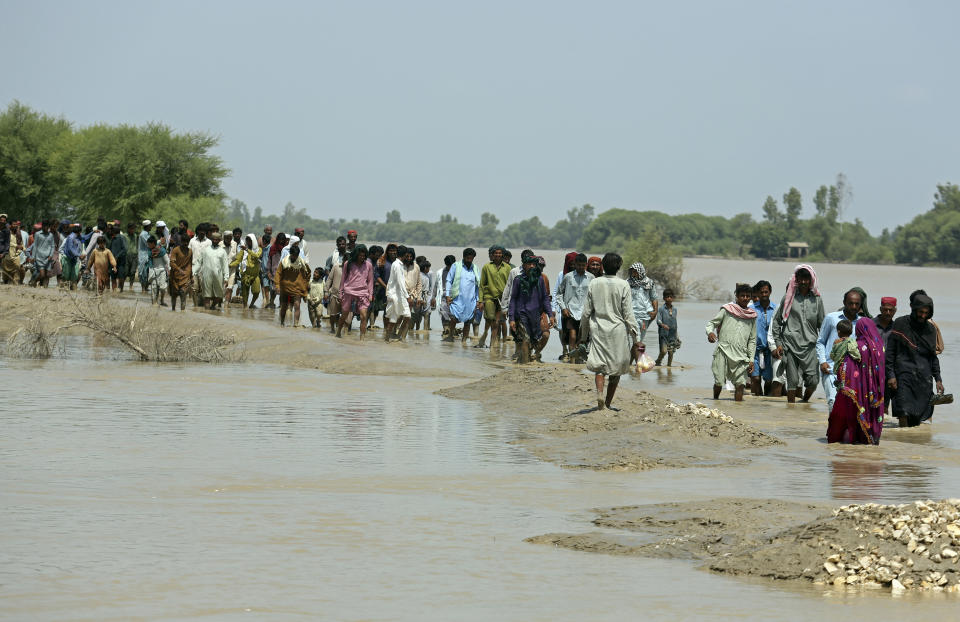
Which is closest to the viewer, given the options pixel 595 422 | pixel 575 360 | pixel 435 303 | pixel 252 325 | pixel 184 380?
pixel 595 422

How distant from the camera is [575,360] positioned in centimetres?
1798

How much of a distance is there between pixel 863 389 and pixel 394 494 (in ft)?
14.2

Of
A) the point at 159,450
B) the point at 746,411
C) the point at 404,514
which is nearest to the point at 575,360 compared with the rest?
the point at 746,411

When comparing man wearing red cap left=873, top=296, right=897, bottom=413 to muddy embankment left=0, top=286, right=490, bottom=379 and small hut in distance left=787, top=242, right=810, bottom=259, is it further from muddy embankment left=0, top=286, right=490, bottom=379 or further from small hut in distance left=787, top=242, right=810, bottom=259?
small hut in distance left=787, top=242, right=810, bottom=259

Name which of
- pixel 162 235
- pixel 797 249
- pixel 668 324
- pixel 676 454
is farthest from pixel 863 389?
pixel 797 249

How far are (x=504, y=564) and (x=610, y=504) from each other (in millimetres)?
1651

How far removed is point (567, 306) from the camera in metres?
17.2

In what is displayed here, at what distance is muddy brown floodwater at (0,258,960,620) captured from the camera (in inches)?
240

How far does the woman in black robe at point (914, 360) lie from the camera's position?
12078 mm

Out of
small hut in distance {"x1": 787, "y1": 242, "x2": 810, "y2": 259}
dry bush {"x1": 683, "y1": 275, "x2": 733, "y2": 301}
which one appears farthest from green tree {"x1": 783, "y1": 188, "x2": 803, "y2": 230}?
dry bush {"x1": 683, "y1": 275, "x2": 733, "y2": 301}

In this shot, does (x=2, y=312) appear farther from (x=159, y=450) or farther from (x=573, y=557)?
(x=573, y=557)

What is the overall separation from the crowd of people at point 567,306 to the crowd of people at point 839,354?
0.04ft

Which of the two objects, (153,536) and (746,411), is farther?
(746,411)

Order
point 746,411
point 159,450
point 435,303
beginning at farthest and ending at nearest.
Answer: point 435,303 < point 746,411 < point 159,450
